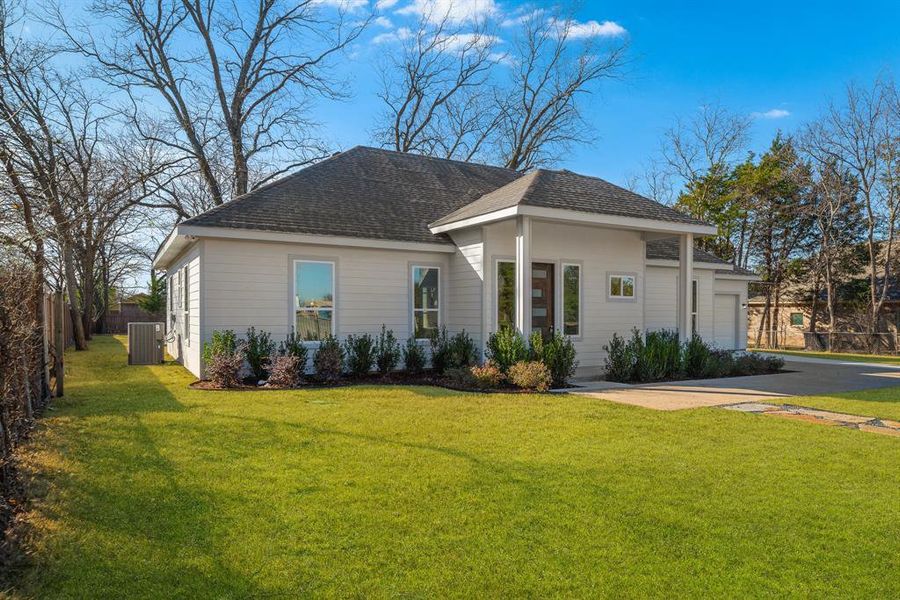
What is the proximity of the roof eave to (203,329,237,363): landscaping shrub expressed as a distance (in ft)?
16.5

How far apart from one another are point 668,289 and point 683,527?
13095 millimetres

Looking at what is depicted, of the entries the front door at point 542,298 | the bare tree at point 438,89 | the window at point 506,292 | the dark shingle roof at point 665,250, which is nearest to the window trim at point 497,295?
the window at point 506,292

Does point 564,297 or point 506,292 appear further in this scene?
point 564,297

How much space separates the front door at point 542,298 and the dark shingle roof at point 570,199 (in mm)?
1672

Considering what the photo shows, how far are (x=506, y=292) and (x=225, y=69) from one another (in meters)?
17.5

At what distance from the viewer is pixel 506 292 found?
12281 millimetres

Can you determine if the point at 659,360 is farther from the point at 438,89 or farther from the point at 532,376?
the point at 438,89

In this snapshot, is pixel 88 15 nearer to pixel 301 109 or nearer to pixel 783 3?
pixel 301 109

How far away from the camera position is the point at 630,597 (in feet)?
9.27

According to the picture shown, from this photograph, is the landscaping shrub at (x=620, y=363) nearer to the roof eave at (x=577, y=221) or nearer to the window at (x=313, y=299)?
the roof eave at (x=577, y=221)

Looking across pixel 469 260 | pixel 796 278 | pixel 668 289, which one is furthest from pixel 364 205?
pixel 796 278

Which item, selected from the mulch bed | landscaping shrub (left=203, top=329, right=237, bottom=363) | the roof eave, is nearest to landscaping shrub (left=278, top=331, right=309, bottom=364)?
the mulch bed

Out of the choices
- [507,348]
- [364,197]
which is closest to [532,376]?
[507,348]

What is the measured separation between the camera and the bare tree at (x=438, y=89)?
2747 centimetres
